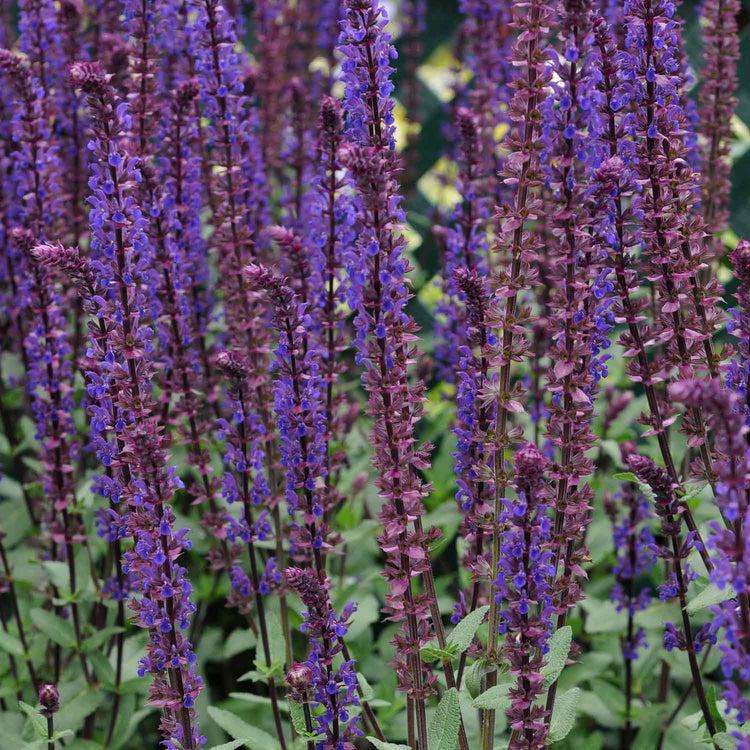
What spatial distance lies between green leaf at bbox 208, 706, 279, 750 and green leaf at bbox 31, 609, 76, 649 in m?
0.63

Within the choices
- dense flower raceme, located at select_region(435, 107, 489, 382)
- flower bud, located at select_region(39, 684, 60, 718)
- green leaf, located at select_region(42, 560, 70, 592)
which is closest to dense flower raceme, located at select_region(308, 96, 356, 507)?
dense flower raceme, located at select_region(435, 107, 489, 382)

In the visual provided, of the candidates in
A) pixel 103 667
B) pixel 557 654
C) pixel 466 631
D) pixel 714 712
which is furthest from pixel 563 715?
pixel 103 667

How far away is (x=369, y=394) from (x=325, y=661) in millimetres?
783

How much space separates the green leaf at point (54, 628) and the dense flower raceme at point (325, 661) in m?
1.12

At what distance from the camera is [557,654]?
7.11ft

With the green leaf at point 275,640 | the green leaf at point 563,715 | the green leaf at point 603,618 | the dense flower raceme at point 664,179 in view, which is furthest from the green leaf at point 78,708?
the dense flower raceme at point 664,179

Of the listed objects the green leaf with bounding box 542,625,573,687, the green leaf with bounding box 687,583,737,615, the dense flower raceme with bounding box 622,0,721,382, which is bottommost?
the green leaf with bounding box 542,625,573,687

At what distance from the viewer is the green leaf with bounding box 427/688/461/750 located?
2.14 metres

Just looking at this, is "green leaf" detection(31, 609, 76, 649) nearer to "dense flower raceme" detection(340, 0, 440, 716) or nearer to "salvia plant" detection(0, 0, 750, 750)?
"salvia plant" detection(0, 0, 750, 750)

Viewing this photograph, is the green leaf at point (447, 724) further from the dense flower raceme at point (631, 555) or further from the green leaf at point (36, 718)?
the dense flower raceme at point (631, 555)

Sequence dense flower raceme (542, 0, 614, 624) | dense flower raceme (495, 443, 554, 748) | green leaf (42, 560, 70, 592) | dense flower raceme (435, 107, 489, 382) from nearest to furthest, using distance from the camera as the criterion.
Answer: dense flower raceme (495, 443, 554, 748) → dense flower raceme (542, 0, 614, 624) → dense flower raceme (435, 107, 489, 382) → green leaf (42, 560, 70, 592)

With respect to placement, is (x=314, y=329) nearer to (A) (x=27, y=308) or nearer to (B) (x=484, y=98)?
(A) (x=27, y=308)

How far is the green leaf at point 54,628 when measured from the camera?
120 inches

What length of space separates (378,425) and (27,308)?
5.70ft
